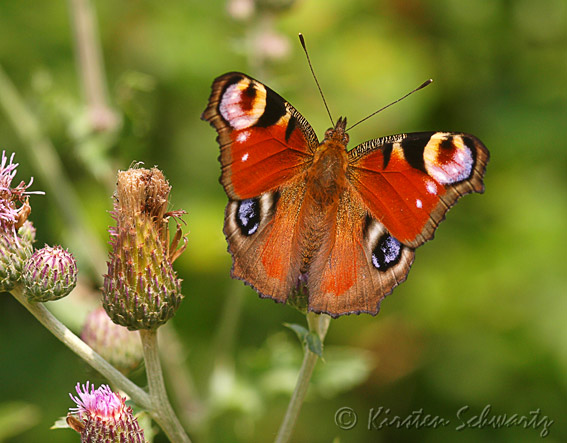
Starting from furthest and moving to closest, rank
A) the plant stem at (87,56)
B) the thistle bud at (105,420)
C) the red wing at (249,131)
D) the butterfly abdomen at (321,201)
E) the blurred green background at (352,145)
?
the plant stem at (87,56) < the blurred green background at (352,145) < the butterfly abdomen at (321,201) < the red wing at (249,131) < the thistle bud at (105,420)

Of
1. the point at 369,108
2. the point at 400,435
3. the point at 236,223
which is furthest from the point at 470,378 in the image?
the point at 236,223

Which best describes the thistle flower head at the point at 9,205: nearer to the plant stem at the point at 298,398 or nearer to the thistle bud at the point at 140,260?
the thistle bud at the point at 140,260

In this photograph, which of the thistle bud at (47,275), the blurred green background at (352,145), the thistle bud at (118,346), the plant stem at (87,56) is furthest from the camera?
the plant stem at (87,56)

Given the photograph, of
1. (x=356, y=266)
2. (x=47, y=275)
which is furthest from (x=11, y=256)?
A: (x=356, y=266)

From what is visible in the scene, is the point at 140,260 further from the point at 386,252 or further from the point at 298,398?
the point at 386,252

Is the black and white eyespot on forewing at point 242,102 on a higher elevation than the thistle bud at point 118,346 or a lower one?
higher

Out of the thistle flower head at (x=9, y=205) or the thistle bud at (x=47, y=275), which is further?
the thistle flower head at (x=9, y=205)

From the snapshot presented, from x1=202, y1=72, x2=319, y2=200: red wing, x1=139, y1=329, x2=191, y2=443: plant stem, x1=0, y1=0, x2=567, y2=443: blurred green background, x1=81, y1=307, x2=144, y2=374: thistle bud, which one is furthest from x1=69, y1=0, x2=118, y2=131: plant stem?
x1=139, y1=329, x2=191, y2=443: plant stem

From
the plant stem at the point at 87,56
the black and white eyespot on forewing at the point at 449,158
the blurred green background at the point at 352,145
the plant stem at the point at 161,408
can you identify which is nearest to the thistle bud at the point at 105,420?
the plant stem at the point at 161,408
